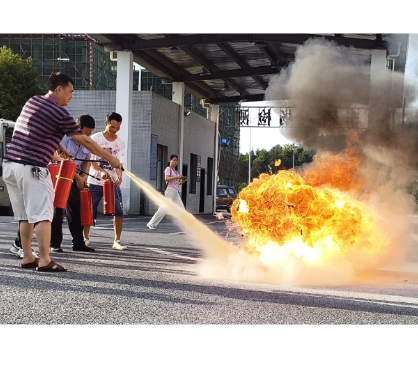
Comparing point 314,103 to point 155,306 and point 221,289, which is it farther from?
point 155,306

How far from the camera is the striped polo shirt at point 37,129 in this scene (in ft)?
21.6

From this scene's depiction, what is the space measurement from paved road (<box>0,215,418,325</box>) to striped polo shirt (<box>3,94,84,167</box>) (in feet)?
3.96

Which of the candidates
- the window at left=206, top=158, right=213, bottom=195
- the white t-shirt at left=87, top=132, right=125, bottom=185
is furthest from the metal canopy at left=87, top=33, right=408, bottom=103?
the white t-shirt at left=87, top=132, right=125, bottom=185

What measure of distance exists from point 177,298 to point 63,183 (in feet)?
8.88

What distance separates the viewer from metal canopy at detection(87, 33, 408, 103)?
854 inches

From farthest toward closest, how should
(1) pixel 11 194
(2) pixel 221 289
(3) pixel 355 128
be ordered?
(3) pixel 355 128
(1) pixel 11 194
(2) pixel 221 289

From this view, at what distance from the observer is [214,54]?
25.0 m

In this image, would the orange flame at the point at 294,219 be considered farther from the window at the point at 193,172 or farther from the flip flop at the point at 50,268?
the window at the point at 193,172

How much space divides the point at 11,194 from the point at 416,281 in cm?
458

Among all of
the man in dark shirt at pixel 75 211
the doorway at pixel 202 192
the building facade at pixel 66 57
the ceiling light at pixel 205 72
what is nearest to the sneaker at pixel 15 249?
the man in dark shirt at pixel 75 211

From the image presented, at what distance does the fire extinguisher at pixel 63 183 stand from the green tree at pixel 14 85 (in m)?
32.1
